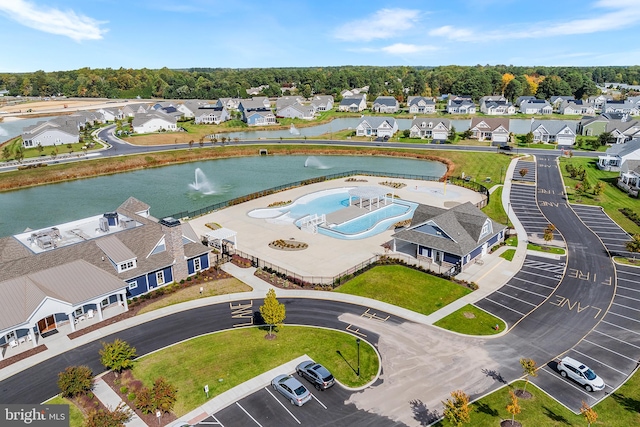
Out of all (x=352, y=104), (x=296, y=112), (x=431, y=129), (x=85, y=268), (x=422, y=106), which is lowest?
(x=85, y=268)

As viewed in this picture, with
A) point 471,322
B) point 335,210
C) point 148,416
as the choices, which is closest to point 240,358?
point 148,416

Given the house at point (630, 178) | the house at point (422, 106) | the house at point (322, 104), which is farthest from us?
the house at point (322, 104)

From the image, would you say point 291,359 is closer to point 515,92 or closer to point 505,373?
point 505,373

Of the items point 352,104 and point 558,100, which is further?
point 352,104

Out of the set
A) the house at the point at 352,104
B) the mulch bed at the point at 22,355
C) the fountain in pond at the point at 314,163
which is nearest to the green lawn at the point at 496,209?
the fountain in pond at the point at 314,163

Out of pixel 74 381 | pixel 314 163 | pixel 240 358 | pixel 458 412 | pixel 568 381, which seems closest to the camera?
pixel 458 412

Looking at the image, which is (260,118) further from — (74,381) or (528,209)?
(74,381)

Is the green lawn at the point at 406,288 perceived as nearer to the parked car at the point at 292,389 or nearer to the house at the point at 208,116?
the parked car at the point at 292,389
